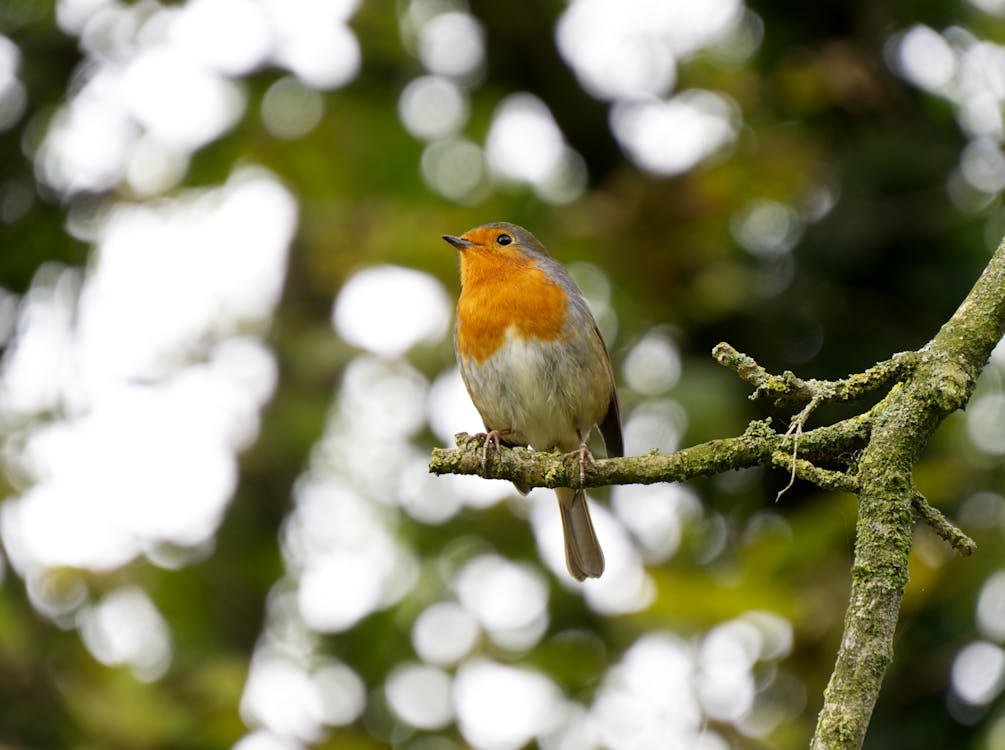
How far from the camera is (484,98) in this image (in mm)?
7754

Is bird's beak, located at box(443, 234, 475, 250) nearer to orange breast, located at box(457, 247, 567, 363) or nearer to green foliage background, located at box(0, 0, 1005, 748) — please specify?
orange breast, located at box(457, 247, 567, 363)

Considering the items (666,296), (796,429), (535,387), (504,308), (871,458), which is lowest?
(666,296)

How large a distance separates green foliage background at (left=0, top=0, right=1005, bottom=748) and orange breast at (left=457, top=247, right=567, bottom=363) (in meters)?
0.88

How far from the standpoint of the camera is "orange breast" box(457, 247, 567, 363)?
4.87 meters

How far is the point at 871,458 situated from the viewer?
2.03 meters

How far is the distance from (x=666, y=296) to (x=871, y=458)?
14.4 ft

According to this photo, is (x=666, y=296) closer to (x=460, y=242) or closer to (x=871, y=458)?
(x=460, y=242)

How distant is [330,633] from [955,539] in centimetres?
548

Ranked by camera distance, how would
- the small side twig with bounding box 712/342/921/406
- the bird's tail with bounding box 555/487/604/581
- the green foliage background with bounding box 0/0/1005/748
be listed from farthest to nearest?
the green foliage background with bounding box 0/0/1005/748 → the bird's tail with bounding box 555/487/604/581 → the small side twig with bounding box 712/342/921/406

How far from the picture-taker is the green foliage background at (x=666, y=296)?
5.36 meters

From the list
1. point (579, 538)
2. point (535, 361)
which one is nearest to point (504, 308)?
point (535, 361)

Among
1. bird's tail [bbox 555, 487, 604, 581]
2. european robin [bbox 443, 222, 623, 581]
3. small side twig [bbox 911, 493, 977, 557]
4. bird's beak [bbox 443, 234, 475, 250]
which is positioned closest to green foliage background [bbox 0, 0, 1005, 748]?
bird's tail [bbox 555, 487, 604, 581]

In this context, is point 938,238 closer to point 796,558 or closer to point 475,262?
point 796,558

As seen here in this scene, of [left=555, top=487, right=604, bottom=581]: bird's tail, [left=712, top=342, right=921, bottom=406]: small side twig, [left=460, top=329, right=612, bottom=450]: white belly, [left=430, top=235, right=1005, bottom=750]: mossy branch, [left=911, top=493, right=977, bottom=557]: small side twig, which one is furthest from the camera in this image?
[left=555, top=487, right=604, bottom=581]: bird's tail
